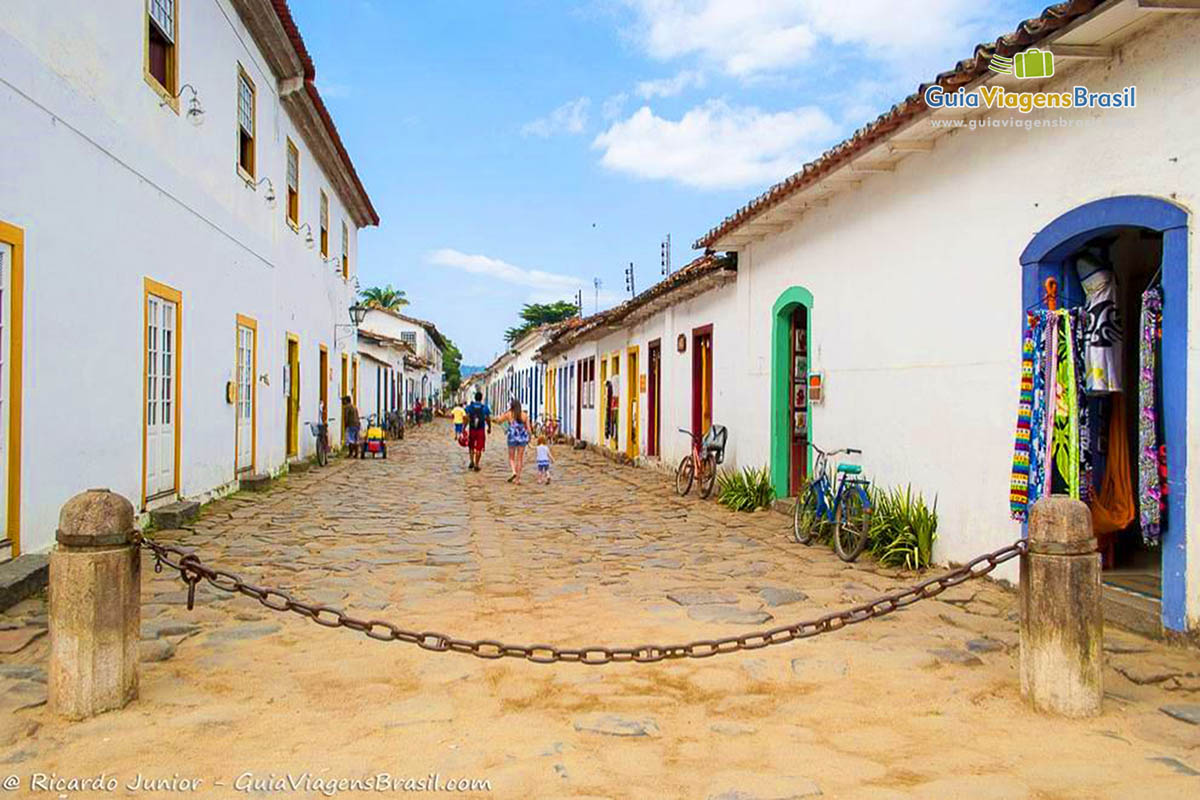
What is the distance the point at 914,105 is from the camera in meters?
6.28

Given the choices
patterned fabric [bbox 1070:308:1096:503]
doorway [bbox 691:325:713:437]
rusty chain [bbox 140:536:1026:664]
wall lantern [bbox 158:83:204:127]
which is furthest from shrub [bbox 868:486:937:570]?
wall lantern [bbox 158:83:204:127]

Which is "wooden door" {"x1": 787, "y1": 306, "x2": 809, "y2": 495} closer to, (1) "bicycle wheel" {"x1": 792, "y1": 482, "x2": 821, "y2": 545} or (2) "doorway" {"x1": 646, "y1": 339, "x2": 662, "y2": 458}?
(1) "bicycle wheel" {"x1": 792, "y1": 482, "x2": 821, "y2": 545}

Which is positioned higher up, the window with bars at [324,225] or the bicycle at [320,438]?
the window with bars at [324,225]

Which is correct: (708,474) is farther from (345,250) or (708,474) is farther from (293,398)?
(345,250)

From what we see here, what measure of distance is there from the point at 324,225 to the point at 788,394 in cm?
1093

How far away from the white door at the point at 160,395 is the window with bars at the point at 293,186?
5812mm

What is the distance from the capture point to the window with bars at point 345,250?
19683 millimetres

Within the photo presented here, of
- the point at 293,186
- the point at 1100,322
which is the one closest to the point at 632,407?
the point at 293,186

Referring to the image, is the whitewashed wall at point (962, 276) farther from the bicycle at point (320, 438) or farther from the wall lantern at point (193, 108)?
the bicycle at point (320, 438)

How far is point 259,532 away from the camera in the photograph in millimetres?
8555

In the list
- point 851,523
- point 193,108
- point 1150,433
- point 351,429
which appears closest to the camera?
point 1150,433

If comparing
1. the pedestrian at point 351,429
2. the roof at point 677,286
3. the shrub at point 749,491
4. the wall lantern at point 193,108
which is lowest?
the shrub at point 749,491

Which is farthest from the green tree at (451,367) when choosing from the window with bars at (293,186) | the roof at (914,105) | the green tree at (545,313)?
the roof at (914,105)

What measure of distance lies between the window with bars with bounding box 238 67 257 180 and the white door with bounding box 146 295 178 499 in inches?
132
